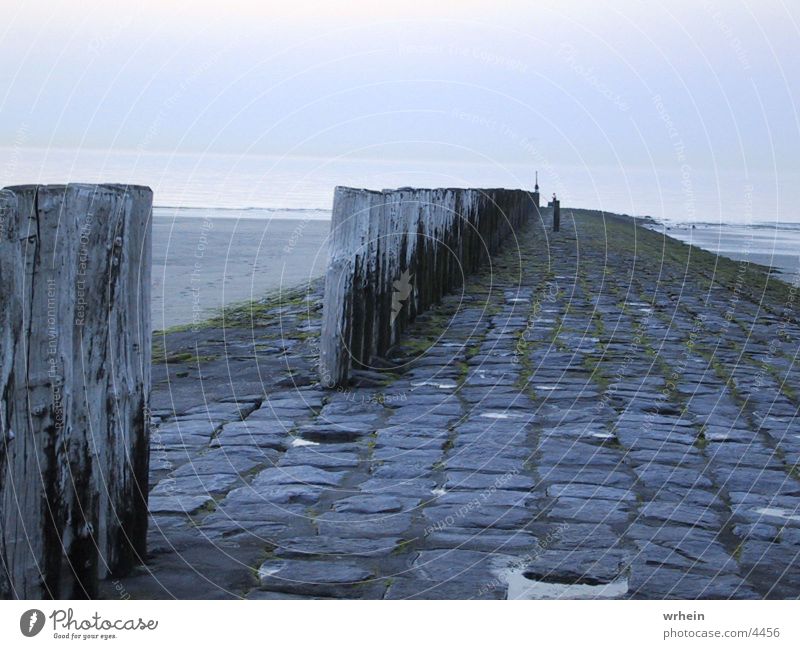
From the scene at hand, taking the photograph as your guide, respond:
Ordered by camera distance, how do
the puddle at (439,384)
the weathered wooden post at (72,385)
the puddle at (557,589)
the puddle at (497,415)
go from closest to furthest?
the weathered wooden post at (72,385)
the puddle at (557,589)
the puddle at (497,415)
the puddle at (439,384)

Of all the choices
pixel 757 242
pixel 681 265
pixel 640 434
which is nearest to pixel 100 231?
pixel 640 434

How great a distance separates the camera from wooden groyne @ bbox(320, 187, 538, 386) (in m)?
7.69

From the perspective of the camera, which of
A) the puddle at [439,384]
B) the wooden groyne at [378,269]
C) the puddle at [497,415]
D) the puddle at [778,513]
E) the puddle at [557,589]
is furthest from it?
the puddle at [439,384]

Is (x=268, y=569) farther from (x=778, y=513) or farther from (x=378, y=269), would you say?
(x=378, y=269)

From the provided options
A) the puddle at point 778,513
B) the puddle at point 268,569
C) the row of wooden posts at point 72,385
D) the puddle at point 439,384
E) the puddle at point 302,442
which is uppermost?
the row of wooden posts at point 72,385

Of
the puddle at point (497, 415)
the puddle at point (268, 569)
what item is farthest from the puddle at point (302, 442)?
the puddle at point (268, 569)

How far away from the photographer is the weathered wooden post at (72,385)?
3.31 metres

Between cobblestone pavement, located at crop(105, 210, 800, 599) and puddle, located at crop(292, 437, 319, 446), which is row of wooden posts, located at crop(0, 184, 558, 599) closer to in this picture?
cobblestone pavement, located at crop(105, 210, 800, 599)

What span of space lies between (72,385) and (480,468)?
2.47m

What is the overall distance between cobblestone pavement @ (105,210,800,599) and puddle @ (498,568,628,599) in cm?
1

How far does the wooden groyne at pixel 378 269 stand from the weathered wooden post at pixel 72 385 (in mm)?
3573

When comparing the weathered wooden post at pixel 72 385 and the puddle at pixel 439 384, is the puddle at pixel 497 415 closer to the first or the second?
the puddle at pixel 439 384

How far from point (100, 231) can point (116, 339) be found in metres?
0.39

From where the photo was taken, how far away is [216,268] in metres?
19.5
